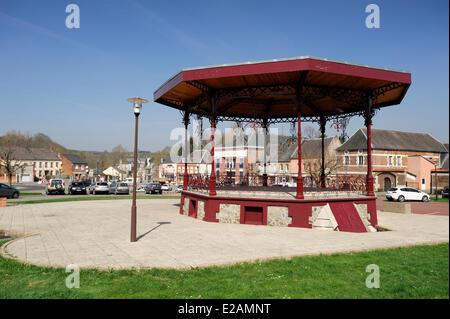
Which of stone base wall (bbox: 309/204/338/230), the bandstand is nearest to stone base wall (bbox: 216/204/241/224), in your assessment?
the bandstand

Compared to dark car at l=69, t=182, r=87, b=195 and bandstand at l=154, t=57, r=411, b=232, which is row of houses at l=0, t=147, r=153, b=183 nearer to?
dark car at l=69, t=182, r=87, b=195

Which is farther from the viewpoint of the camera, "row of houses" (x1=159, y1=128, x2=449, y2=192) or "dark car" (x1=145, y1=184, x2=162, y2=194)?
"row of houses" (x1=159, y1=128, x2=449, y2=192)

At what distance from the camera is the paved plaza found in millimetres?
8281

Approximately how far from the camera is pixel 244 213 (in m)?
14.2

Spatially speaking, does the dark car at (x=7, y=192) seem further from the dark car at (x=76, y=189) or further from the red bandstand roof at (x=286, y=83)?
the red bandstand roof at (x=286, y=83)

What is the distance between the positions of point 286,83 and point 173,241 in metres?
8.63

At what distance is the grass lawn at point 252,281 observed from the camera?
5647 mm

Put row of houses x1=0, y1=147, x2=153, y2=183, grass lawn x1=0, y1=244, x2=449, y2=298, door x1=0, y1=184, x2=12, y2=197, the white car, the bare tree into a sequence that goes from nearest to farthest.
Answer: grass lawn x1=0, y1=244, x2=449, y2=298 < door x1=0, y1=184, x2=12, y2=197 < the white car < the bare tree < row of houses x1=0, y1=147, x2=153, y2=183

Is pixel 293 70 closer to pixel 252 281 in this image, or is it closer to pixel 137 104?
pixel 137 104

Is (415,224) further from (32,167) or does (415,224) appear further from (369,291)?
(32,167)

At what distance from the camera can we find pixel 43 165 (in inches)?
3462

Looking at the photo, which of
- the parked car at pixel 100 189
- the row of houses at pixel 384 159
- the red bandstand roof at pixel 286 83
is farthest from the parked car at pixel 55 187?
the red bandstand roof at pixel 286 83

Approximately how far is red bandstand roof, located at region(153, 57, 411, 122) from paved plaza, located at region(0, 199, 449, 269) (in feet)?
19.4

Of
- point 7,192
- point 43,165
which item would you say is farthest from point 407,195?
point 43,165
